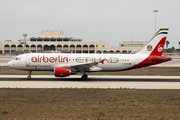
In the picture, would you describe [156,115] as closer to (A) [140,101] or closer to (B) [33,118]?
(A) [140,101]

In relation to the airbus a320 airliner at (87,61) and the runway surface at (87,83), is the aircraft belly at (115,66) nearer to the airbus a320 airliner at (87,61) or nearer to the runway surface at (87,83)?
the airbus a320 airliner at (87,61)

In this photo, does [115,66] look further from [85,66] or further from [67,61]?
[67,61]

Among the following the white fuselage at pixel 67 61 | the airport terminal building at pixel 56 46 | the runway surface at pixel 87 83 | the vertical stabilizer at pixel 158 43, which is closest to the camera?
the runway surface at pixel 87 83

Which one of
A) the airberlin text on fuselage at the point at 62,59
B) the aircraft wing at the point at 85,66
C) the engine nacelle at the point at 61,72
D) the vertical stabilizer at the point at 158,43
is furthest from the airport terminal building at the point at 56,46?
the engine nacelle at the point at 61,72

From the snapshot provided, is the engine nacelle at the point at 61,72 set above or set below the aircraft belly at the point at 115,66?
below

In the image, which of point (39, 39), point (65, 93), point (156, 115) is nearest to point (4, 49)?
point (39, 39)

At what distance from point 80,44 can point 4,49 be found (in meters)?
45.7

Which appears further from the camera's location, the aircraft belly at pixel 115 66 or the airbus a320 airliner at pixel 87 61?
the aircraft belly at pixel 115 66

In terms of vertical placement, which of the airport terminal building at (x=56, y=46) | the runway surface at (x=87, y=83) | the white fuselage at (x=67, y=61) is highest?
the airport terminal building at (x=56, y=46)

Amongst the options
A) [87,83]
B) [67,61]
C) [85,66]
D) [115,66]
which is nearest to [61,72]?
[67,61]

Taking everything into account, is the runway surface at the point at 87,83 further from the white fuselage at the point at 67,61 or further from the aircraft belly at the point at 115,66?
the aircraft belly at the point at 115,66

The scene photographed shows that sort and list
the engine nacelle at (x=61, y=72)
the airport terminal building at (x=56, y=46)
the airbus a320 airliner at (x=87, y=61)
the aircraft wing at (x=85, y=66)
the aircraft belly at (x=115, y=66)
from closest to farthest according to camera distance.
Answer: the engine nacelle at (x=61, y=72) < the aircraft wing at (x=85, y=66) < the airbus a320 airliner at (x=87, y=61) < the aircraft belly at (x=115, y=66) < the airport terminal building at (x=56, y=46)

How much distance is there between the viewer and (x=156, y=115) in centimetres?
1443

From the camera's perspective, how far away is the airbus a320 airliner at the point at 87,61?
101 ft
